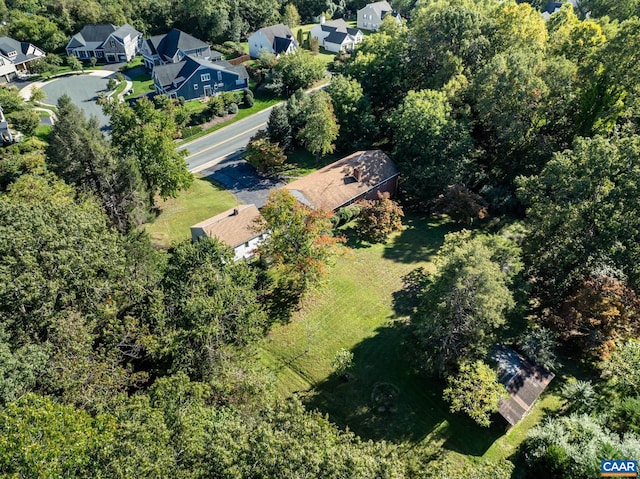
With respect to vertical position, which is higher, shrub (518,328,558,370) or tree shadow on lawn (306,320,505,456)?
shrub (518,328,558,370)

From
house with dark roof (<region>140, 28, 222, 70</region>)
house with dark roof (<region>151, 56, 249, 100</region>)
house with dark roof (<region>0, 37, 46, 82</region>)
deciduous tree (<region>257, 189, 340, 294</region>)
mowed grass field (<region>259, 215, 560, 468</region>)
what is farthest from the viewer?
house with dark roof (<region>140, 28, 222, 70</region>)

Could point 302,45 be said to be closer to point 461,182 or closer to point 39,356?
point 461,182

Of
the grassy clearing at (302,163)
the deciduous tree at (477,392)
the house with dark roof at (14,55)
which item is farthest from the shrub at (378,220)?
the house with dark roof at (14,55)

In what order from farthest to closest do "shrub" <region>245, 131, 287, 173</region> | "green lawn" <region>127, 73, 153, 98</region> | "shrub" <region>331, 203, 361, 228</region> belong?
"green lawn" <region>127, 73, 153, 98</region> < "shrub" <region>245, 131, 287, 173</region> < "shrub" <region>331, 203, 361, 228</region>

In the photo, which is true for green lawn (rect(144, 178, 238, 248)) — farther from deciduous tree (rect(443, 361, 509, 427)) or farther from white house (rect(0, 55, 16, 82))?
white house (rect(0, 55, 16, 82))

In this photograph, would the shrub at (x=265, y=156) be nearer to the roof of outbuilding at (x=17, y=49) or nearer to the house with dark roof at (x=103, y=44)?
the house with dark roof at (x=103, y=44)

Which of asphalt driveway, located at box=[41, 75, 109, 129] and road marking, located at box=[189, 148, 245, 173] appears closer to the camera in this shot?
road marking, located at box=[189, 148, 245, 173]

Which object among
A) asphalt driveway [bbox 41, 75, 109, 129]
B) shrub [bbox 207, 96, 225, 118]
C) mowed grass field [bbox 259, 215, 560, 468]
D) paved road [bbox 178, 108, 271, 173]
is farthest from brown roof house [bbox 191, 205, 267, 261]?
asphalt driveway [bbox 41, 75, 109, 129]
